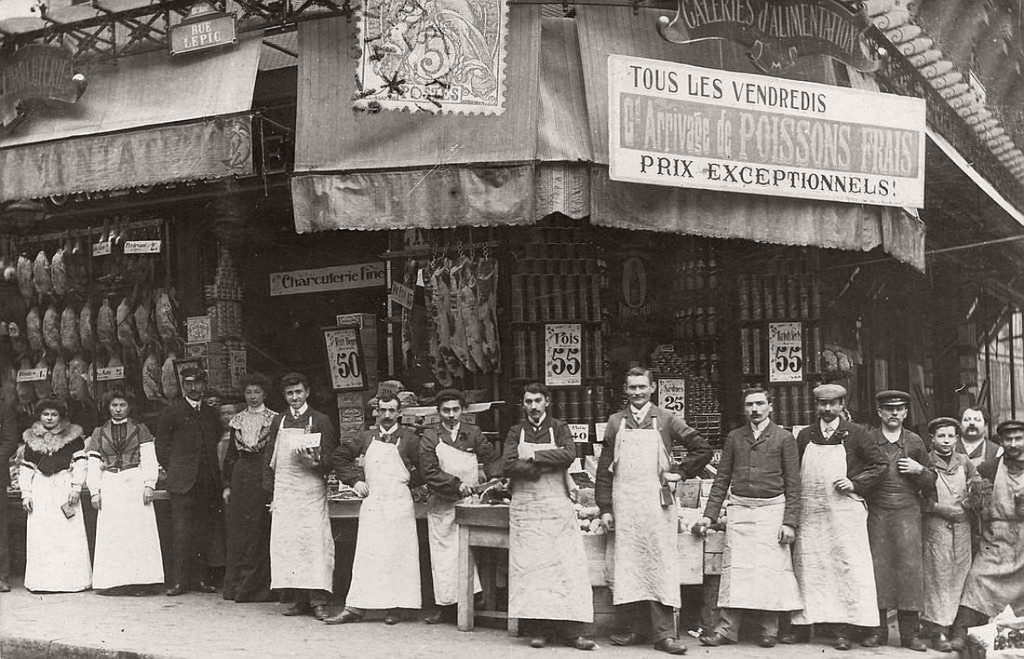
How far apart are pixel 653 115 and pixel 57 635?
19.3 feet

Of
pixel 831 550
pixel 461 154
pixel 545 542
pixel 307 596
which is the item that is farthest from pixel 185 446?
pixel 831 550

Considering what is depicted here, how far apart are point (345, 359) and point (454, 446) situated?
9.44 ft

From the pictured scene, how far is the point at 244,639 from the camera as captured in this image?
798cm

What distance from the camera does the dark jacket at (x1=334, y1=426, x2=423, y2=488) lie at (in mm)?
8633

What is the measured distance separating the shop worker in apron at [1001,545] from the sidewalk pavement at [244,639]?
0.53 meters

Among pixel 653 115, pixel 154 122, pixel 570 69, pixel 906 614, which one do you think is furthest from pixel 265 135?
pixel 906 614

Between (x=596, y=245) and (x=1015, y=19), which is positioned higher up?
(x=1015, y=19)

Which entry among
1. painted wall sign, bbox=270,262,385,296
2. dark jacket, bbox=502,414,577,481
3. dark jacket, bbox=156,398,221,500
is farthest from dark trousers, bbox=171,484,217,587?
dark jacket, bbox=502,414,577,481

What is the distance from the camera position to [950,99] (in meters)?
12.5

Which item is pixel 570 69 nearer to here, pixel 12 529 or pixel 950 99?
pixel 950 99

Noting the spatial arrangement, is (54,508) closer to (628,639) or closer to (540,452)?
(540,452)

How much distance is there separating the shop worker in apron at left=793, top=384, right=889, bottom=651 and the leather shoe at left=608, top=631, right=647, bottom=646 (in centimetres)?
110

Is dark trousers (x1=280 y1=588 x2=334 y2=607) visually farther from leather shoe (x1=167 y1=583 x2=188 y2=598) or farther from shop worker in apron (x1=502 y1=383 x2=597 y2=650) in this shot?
shop worker in apron (x1=502 y1=383 x2=597 y2=650)

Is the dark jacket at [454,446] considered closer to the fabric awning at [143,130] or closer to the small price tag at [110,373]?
the fabric awning at [143,130]
